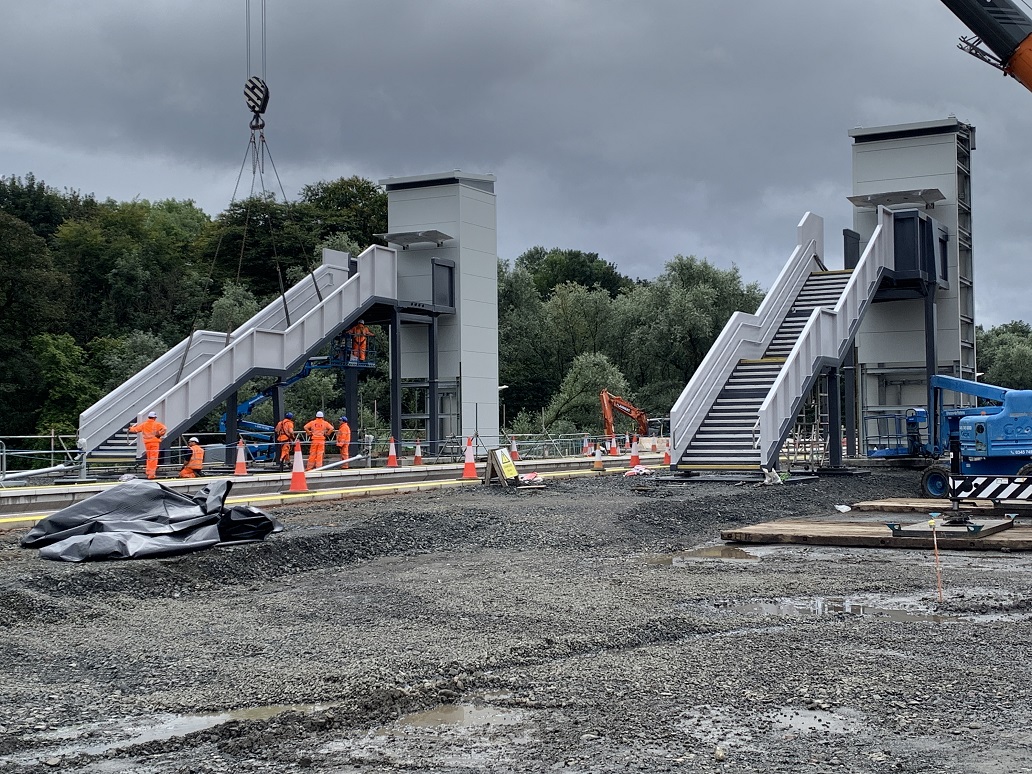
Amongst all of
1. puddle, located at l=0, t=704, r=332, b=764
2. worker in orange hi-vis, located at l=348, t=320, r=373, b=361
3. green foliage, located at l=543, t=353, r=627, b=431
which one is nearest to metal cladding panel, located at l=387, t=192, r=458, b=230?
worker in orange hi-vis, located at l=348, t=320, r=373, b=361

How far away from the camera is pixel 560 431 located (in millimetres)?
54281

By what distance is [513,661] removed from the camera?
24.1 feet

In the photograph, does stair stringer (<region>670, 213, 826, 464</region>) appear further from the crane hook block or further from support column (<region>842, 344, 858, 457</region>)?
the crane hook block

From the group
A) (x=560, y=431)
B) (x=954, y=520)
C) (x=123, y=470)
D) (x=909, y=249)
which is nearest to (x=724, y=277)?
(x=560, y=431)

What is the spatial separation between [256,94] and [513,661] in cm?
1692

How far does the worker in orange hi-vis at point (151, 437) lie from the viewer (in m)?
23.4

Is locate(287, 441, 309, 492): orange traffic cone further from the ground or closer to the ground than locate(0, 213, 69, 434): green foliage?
closer to the ground

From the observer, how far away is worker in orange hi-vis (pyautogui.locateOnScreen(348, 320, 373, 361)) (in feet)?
111

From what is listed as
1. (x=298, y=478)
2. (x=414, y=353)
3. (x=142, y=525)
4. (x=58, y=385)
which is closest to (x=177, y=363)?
(x=414, y=353)

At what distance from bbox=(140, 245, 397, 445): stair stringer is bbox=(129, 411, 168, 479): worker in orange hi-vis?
94 cm

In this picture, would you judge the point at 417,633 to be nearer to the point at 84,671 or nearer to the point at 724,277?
the point at 84,671

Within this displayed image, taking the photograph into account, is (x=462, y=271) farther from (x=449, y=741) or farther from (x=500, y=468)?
(x=449, y=741)

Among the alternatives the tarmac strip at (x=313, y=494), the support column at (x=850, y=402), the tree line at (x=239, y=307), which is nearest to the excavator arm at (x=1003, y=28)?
the support column at (x=850, y=402)

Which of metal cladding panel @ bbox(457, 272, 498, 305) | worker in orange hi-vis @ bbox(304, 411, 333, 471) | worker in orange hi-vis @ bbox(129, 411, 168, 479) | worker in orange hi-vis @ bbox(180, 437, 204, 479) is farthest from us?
metal cladding panel @ bbox(457, 272, 498, 305)
